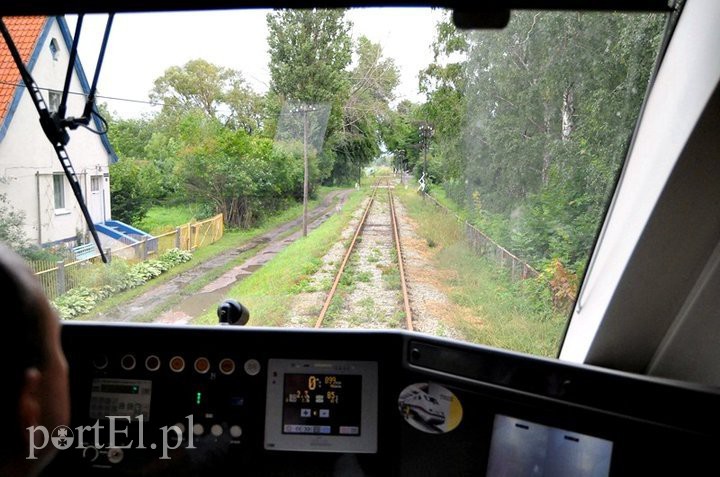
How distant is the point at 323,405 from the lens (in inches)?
90.9

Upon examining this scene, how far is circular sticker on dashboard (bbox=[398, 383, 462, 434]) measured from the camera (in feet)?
7.03

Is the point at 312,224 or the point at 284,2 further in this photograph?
the point at 312,224

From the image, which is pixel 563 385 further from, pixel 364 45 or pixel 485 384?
pixel 364 45

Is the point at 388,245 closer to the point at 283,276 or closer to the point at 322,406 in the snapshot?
the point at 283,276

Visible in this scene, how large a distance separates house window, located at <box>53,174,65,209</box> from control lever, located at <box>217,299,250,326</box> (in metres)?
0.74

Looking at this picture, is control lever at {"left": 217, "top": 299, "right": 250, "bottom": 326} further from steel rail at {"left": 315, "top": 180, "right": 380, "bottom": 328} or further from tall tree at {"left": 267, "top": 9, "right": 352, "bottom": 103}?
tall tree at {"left": 267, "top": 9, "right": 352, "bottom": 103}

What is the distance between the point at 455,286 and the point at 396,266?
0.26m

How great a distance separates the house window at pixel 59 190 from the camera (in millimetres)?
2170

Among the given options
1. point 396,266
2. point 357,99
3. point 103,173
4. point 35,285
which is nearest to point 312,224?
point 396,266

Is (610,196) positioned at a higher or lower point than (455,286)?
higher

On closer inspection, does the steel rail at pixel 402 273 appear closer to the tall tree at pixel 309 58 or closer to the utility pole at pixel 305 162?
the utility pole at pixel 305 162

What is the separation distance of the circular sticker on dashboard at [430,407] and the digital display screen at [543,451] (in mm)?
165

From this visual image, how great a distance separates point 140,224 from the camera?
7.63 feet

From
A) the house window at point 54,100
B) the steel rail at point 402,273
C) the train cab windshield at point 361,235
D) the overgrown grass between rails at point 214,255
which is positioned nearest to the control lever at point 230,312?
the train cab windshield at point 361,235
